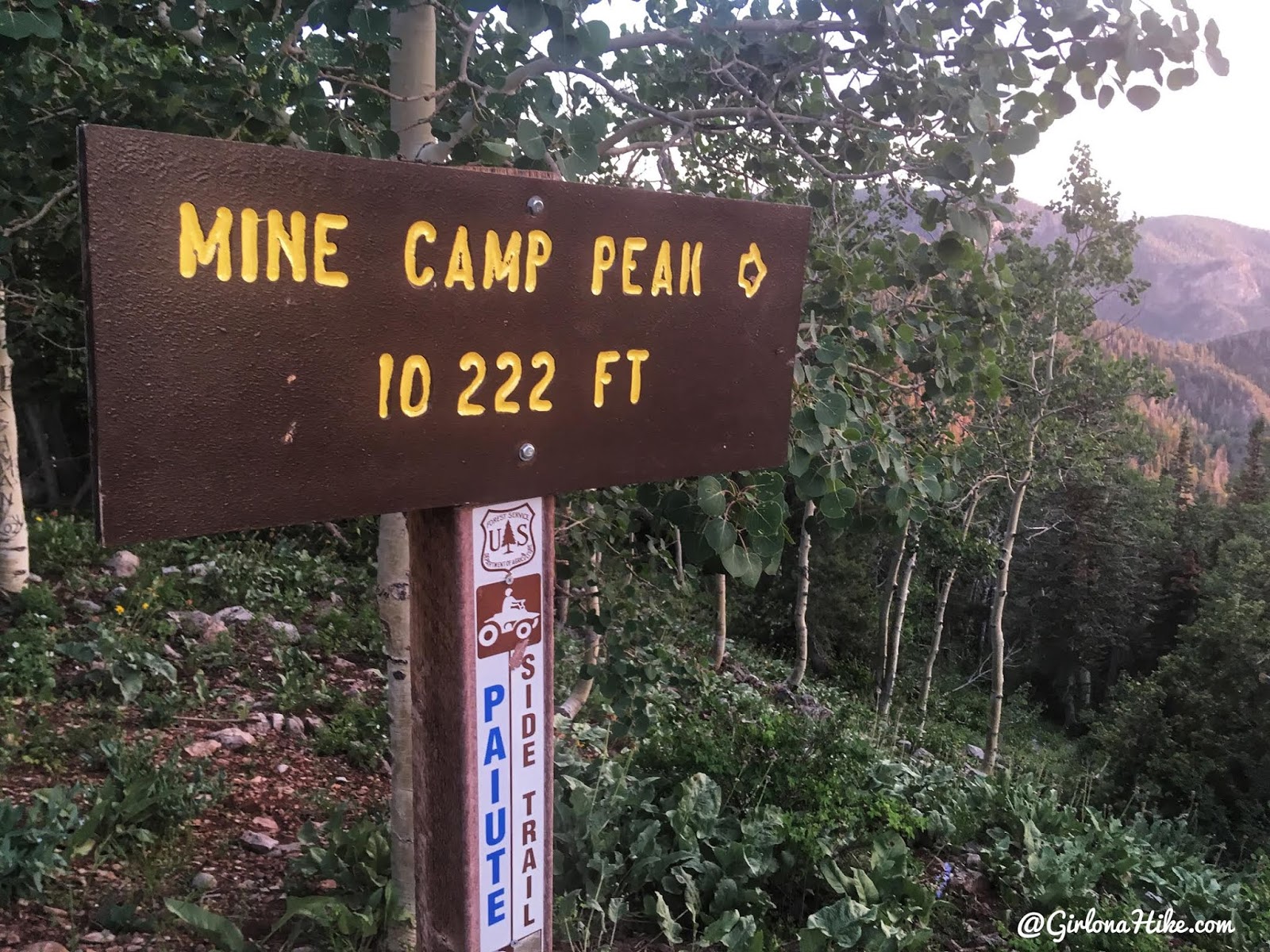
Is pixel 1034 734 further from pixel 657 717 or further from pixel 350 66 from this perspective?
pixel 350 66

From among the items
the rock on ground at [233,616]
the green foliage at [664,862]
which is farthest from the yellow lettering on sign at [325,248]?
the rock on ground at [233,616]

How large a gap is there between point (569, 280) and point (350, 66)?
2.01m

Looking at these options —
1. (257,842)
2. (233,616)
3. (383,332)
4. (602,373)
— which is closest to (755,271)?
(602,373)

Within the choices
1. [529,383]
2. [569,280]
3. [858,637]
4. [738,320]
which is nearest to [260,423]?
[529,383]

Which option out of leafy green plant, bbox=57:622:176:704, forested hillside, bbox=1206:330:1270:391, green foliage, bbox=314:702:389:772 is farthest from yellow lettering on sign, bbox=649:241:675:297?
forested hillside, bbox=1206:330:1270:391

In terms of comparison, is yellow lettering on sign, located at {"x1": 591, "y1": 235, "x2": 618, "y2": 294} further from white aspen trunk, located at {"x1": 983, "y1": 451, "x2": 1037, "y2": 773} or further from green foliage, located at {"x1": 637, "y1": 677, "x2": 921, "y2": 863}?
white aspen trunk, located at {"x1": 983, "y1": 451, "x2": 1037, "y2": 773}

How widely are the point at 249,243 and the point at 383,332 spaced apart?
19 centimetres

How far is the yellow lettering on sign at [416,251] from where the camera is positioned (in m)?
1.16

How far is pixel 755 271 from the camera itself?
1.62 m

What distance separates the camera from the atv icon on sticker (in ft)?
4.56

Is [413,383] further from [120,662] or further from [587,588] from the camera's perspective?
[120,662]

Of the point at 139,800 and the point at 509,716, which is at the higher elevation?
the point at 509,716

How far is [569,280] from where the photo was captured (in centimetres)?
134

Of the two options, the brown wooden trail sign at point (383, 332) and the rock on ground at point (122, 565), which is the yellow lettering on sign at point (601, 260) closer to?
the brown wooden trail sign at point (383, 332)
